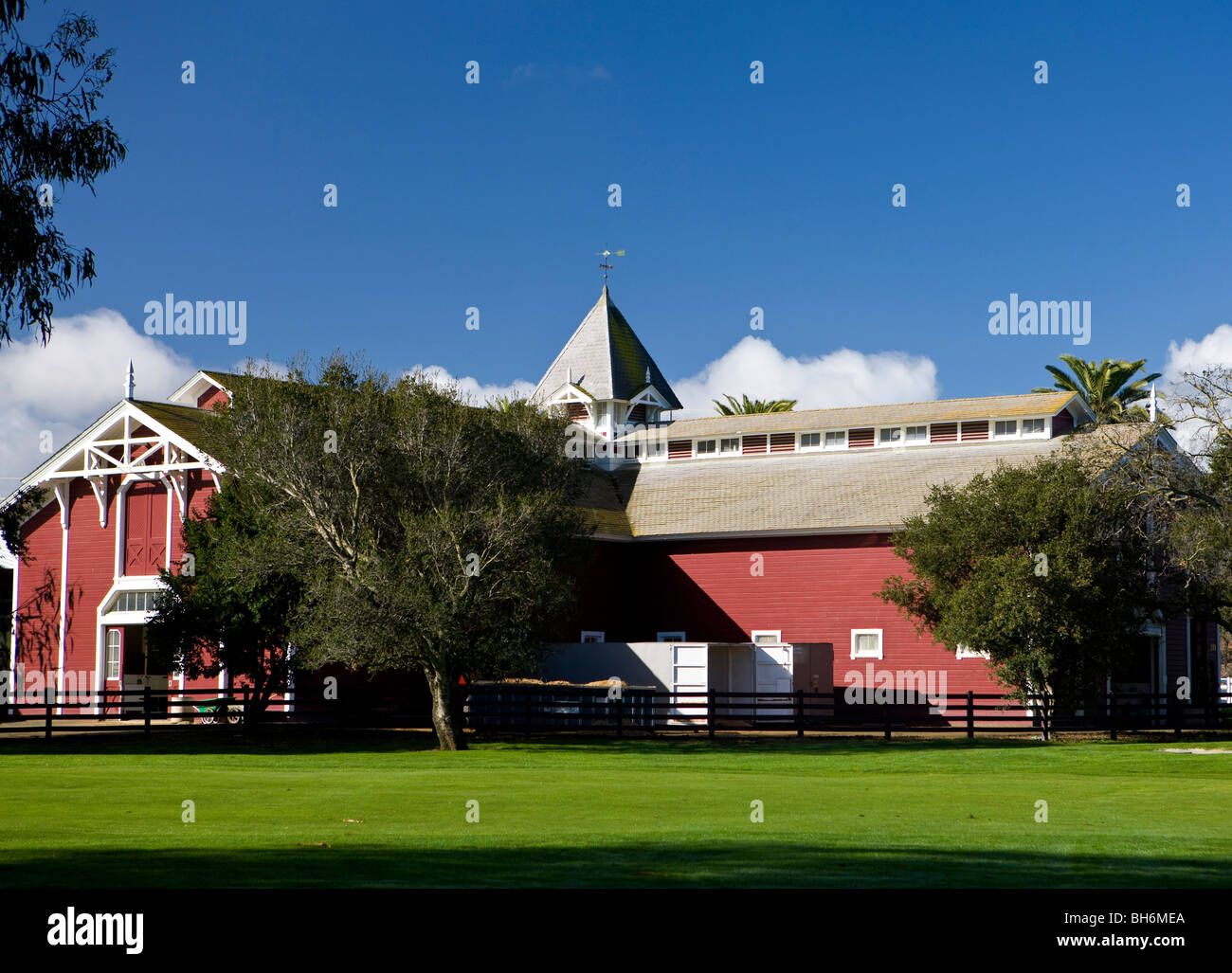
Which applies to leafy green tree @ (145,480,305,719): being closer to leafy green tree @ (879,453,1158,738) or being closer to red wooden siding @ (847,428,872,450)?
leafy green tree @ (879,453,1158,738)

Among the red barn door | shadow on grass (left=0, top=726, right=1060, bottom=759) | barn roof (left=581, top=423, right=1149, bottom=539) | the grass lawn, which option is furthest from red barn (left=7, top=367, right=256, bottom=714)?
barn roof (left=581, top=423, right=1149, bottom=539)

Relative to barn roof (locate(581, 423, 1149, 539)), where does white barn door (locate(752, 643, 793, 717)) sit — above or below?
below

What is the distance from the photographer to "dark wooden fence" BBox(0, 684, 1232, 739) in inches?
1373

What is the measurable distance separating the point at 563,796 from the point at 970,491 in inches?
Result: 837

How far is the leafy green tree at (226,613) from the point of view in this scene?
3478 cm

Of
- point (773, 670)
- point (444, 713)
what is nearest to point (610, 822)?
point (444, 713)

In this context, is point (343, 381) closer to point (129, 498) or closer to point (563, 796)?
point (129, 498)

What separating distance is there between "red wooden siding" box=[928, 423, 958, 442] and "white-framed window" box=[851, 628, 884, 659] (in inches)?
334

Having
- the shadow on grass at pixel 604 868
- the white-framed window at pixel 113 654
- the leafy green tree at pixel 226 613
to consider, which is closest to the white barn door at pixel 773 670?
the leafy green tree at pixel 226 613

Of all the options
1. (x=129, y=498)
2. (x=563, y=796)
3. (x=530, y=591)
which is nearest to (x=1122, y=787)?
(x=563, y=796)

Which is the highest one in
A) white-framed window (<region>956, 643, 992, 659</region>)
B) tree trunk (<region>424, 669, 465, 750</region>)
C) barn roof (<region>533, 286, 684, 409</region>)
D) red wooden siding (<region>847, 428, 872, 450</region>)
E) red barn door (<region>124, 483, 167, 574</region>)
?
barn roof (<region>533, 286, 684, 409</region>)

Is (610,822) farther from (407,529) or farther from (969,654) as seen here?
(969,654)

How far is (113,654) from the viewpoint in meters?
42.4

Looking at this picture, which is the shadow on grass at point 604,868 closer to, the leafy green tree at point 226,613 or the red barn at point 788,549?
the leafy green tree at point 226,613
